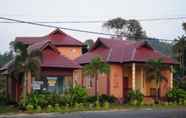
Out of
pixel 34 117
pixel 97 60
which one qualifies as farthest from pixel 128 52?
pixel 34 117

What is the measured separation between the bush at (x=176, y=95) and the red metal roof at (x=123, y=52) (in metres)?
3.01

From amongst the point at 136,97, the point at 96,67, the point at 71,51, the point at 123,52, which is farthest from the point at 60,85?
the point at 71,51

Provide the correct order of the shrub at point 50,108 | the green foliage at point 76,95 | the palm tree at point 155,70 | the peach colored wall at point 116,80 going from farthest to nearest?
the peach colored wall at point 116,80 < the palm tree at point 155,70 < the green foliage at point 76,95 < the shrub at point 50,108

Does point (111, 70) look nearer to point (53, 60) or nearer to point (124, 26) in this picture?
point (53, 60)

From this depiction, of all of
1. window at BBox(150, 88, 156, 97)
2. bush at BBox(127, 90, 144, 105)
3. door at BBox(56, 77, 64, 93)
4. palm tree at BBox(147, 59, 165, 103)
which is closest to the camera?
door at BBox(56, 77, 64, 93)

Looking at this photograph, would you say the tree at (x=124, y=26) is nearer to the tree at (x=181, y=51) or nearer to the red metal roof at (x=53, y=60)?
the tree at (x=181, y=51)

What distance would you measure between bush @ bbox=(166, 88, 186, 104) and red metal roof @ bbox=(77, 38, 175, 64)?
3.01 meters

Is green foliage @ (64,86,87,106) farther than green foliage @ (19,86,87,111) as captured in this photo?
Yes

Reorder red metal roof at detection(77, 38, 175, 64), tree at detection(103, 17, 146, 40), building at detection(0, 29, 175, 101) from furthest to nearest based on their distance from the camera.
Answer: tree at detection(103, 17, 146, 40), red metal roof at detection(77, 38, 175, 64), building at detection(0, 29, 175, 101)

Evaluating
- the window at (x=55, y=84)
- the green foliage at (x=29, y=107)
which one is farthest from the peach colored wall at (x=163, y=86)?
the green foliage at (x=29, y=107)

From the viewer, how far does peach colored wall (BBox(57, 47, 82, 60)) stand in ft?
184

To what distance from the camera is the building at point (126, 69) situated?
47509 mm

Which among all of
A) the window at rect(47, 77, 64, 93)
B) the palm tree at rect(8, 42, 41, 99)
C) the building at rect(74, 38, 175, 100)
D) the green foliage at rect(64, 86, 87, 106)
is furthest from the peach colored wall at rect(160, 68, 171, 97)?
the palm tree at rect(8, 42, 41, 99)

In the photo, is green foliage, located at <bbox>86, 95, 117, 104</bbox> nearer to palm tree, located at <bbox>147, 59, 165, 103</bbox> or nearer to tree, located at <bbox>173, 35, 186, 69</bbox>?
palm tree, located at <bbox>147, 59, 165, 103</bbox>
